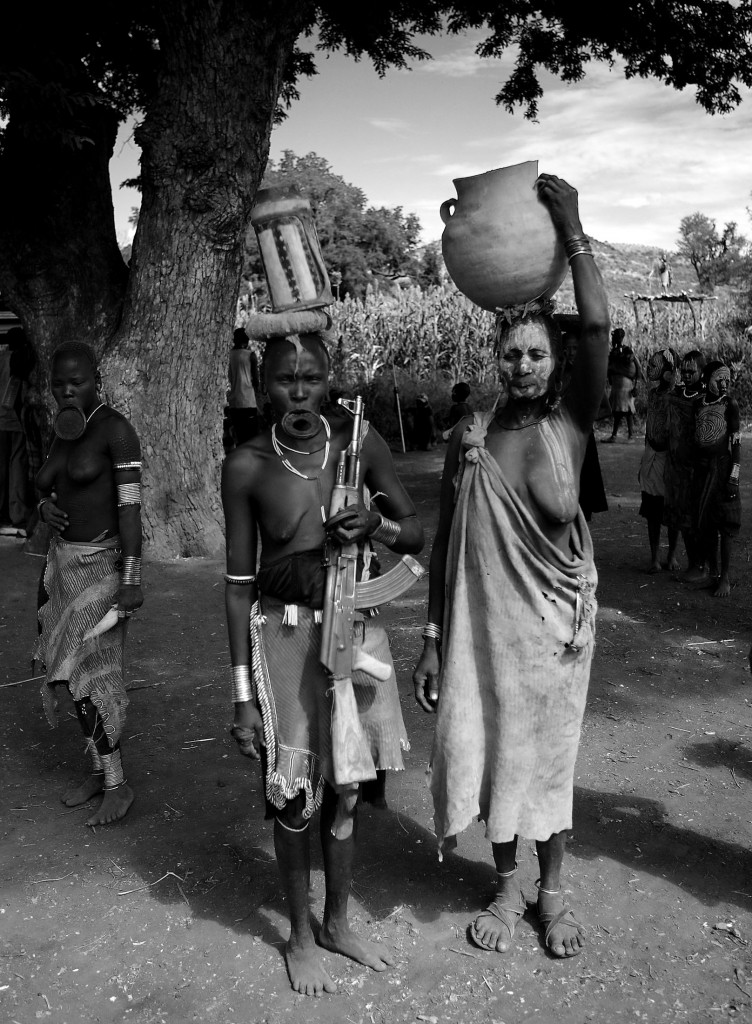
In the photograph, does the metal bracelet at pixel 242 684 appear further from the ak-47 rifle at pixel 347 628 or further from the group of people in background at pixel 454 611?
the ak-47 rifle at pixel 347 628

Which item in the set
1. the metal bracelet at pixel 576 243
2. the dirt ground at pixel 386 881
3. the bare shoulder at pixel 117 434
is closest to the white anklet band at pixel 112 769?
the dirt ground at pixel 386 881

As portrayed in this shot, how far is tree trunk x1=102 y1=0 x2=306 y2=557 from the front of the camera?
7.32 meters

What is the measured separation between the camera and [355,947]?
2.84 m

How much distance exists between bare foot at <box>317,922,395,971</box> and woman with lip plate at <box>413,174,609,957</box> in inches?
11.9

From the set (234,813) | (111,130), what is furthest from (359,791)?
(111,130)

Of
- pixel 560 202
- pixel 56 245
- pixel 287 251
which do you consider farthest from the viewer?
pixel 56 245

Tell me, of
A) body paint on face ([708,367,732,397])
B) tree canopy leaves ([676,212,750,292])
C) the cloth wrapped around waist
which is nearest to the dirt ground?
the cloth wrapped around waist

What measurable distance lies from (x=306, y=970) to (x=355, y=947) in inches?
6.8

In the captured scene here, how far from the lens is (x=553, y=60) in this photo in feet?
40.0

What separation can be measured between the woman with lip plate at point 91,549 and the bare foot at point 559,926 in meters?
1.79

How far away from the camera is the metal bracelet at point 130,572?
3.73m

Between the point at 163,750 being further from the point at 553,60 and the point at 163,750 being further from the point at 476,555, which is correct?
the point at 553,60

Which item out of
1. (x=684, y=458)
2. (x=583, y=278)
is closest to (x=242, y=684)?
(x=583, y=278)

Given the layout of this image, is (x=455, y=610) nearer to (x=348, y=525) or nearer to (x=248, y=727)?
(x=348, y=525)
